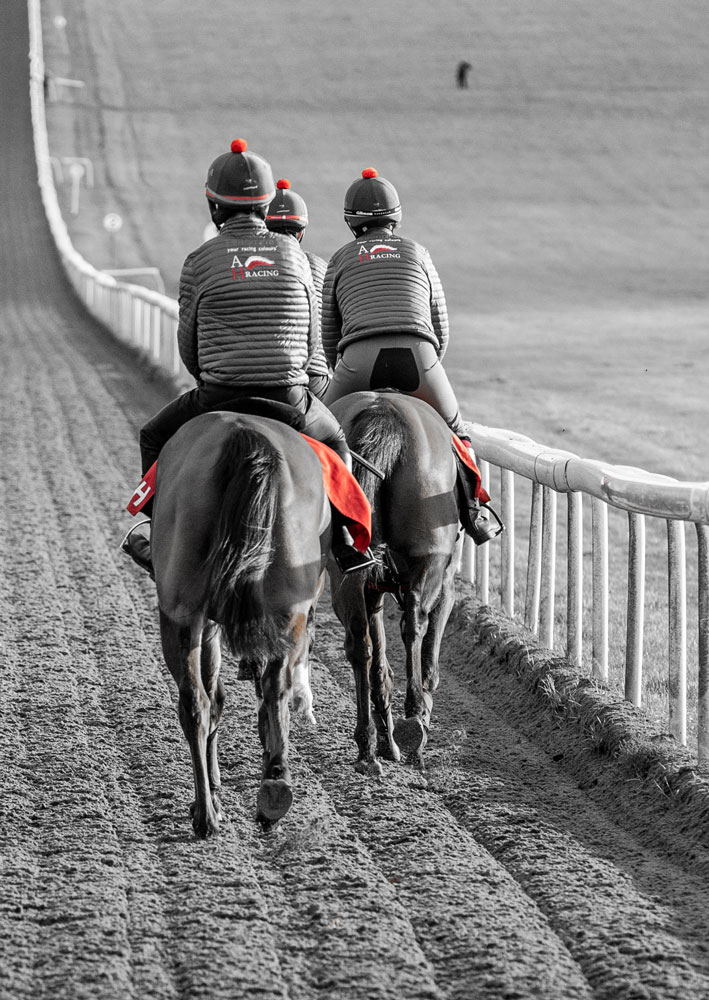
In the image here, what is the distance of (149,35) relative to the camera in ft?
234

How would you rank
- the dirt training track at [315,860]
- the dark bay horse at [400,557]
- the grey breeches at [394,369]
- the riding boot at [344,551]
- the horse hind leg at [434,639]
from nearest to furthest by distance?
the dirt training track at [315,860]
the riding boot at [344,551]
the dark bay horse at [400,557]
the horse hind leg at [434,639]
the grey breeches at [394,369]

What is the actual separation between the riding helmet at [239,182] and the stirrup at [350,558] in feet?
4.58

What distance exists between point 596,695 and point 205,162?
165 ft

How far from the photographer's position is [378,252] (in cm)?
664

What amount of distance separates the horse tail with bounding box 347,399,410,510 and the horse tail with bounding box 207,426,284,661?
1089mm

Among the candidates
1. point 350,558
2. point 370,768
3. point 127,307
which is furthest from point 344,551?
point 127,307

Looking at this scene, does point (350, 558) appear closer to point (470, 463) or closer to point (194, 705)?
point (194, 705)

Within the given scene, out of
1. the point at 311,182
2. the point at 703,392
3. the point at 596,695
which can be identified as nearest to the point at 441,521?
the point at 596,695

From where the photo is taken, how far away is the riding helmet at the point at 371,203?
22.0 feet

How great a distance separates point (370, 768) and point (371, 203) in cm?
268

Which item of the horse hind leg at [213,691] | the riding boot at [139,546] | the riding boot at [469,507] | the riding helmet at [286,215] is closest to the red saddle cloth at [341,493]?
the riding boot at [139,546]

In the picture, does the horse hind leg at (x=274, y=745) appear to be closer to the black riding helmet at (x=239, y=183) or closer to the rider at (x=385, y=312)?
the rider at (x=385, y=312)

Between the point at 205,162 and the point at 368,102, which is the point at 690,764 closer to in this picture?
the point at 205,162

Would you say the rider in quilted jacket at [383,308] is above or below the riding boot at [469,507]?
above
